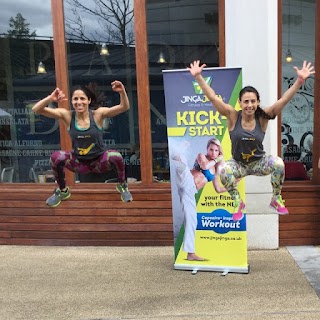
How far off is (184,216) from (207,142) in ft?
3.44

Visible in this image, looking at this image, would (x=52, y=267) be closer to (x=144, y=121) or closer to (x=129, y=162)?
(x=129, y=162)

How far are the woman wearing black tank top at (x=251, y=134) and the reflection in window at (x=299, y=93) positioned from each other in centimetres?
326

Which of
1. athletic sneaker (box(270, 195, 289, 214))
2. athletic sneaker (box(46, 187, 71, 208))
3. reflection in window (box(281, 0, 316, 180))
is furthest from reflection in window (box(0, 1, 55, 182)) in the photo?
athletic sneaker (box(270, 195, 289, 214))

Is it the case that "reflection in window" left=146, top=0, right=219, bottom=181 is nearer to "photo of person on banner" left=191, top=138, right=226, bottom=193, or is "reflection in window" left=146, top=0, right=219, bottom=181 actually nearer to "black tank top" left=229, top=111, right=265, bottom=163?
"photo of person on banner" left=191, top=138, right=226, bottom=193

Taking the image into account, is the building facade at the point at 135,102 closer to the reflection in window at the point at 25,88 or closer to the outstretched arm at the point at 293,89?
the reflection in window at the point at 25,88

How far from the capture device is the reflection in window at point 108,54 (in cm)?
706

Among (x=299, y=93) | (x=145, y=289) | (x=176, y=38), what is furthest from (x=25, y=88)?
(x=299, y=93)

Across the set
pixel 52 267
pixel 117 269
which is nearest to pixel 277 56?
pixel 117 269

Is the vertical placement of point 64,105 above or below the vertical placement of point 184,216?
above

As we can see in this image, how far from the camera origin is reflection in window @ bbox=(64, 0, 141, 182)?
7.06 metres

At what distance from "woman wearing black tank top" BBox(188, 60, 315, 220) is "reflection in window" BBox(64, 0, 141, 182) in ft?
11.1

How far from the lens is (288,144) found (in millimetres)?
7059

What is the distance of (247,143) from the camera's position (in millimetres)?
3738

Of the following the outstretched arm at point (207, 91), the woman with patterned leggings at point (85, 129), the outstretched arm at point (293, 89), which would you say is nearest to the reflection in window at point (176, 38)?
the outstretched arm at point (207, 91)
